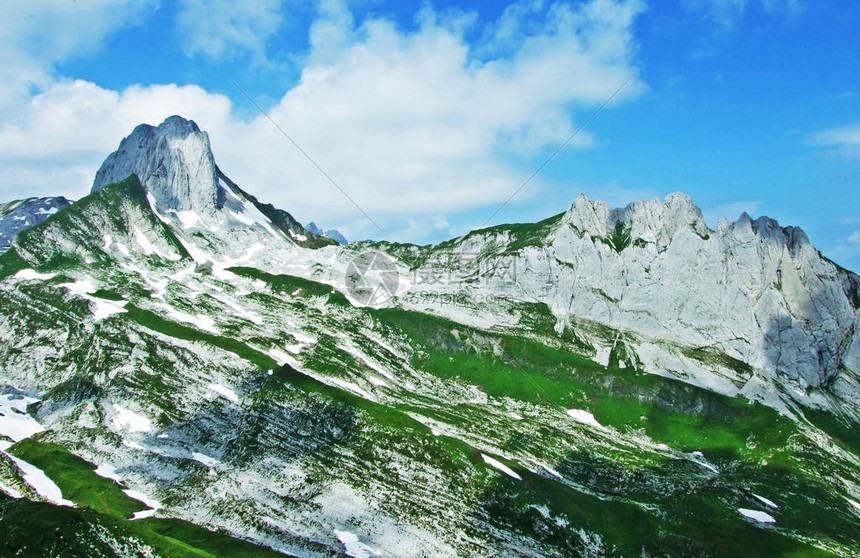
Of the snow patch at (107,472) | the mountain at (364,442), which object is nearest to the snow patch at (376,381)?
the mountain at (364,442)

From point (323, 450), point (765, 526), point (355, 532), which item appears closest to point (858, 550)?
point (765, 526)

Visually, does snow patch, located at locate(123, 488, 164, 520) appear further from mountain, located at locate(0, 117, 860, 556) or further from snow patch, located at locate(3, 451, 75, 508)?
snow patch, located at locate(3, 451, 75, 508)

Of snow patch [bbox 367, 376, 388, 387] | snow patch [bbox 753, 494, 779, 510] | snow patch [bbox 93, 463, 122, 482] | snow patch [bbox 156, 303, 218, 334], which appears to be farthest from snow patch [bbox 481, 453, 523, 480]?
snow patch [bbox 156, 303, 218, 334]

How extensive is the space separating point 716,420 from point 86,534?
170431mm

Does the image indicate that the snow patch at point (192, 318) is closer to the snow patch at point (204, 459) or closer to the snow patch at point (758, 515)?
the snow patch at point (204, 459)

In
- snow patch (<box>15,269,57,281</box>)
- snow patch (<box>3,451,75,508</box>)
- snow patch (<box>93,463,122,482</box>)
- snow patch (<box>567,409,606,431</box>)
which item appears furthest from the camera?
snow patch (<box>15,269,57,281</box>)

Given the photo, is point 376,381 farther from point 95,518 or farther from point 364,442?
point 95,518

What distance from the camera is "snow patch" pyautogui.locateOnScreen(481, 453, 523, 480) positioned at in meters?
117

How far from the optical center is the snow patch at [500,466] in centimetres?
11721

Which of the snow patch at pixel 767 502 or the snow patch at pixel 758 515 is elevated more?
the snow patch at pixel 767 502

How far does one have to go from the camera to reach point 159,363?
138m

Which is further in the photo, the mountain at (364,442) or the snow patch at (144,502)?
the mountain at (364,442)

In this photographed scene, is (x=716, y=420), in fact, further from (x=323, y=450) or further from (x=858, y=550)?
(x=323, y=450)

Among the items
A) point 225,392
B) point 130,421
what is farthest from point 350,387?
point 130,421
